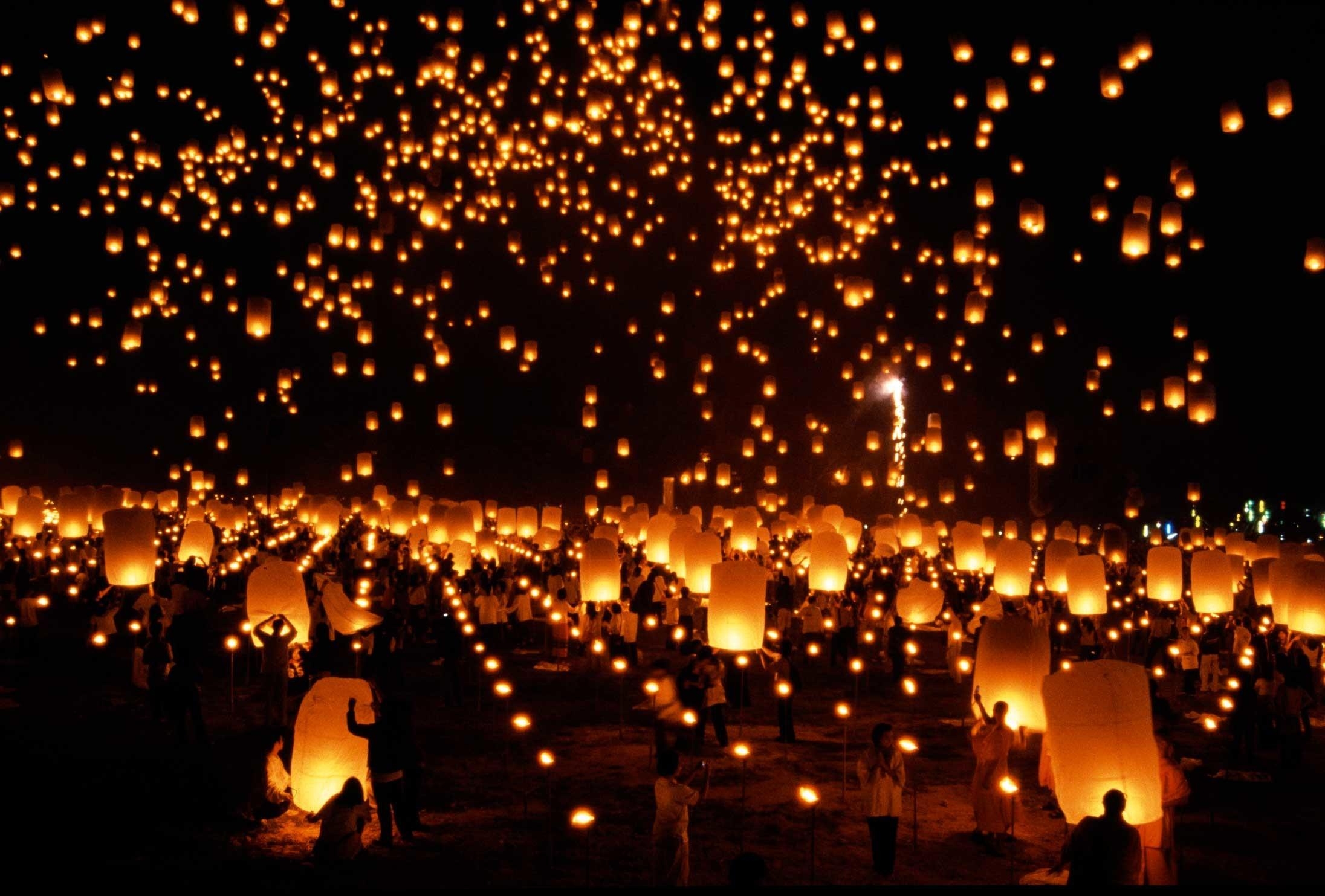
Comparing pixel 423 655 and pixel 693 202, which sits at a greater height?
pixel 693 202

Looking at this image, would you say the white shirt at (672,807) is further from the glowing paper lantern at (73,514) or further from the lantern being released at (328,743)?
the glowing paper lantern at (73,514)

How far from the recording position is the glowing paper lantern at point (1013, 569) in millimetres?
15617

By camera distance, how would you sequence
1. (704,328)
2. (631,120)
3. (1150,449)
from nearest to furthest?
(631,120), (704,328), (1150,449)

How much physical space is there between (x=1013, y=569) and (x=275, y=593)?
1051cm

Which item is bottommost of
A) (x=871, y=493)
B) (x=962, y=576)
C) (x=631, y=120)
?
(x=962, y=576)

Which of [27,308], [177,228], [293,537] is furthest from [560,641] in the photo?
[27,308]

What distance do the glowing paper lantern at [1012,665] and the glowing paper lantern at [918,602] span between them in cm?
523

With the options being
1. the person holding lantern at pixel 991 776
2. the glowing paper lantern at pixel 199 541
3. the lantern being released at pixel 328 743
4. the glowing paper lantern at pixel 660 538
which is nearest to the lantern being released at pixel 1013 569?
the glowing paper lantern at pixel 660 538

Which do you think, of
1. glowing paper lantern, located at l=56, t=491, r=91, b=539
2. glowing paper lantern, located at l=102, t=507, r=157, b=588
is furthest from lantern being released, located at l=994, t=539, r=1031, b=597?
glowing paper lantern, located at l=56, t=491, r=91, b=539

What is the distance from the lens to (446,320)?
30.5 m

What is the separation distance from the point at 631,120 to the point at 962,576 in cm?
1528

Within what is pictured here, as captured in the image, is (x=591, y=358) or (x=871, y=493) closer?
(x=591, y=358)

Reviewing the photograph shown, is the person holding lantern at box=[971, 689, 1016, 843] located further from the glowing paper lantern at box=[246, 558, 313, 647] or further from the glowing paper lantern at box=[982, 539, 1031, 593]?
the glowing paper lantern at box=[982, 539, 1031, 593]

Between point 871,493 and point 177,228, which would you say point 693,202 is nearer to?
point 871,493
